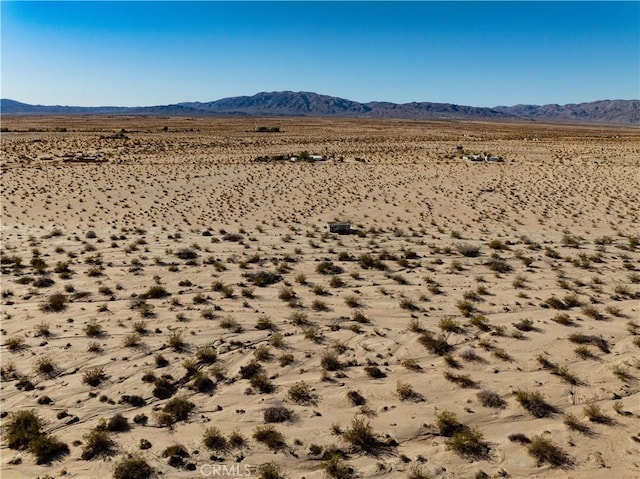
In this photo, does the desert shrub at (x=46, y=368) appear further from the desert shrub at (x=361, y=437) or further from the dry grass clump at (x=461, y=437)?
the dry grass clump at (x=461, y=437)

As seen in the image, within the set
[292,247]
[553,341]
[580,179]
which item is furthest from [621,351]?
[580,179]

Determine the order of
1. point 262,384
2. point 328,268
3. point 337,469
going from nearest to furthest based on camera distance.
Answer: point 337,469 → point 262,384 → point 328,268

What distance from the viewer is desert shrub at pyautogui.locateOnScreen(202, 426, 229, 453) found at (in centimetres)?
767

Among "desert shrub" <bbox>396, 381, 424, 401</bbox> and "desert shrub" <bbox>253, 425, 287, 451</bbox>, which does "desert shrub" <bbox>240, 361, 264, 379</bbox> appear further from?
"desert shrub" <bbox>396, 381, 424, 401</bbox>

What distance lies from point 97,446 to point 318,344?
5.07m

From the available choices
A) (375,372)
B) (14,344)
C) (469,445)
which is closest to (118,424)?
(14,344)

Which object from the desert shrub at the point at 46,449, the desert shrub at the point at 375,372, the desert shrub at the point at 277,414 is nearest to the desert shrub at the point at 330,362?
the desert shrub at the point at 375,372

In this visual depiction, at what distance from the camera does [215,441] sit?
25.4 feet

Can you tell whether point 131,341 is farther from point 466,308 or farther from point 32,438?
point 466,308

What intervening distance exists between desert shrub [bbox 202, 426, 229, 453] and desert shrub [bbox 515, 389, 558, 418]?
5521mm

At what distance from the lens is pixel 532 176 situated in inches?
1515

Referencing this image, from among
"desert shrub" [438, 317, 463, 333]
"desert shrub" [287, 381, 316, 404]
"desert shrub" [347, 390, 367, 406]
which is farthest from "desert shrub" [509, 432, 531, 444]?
"desert shrub" [438, 317, 463, 333]

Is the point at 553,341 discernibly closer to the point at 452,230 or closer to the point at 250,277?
the point at 250,277

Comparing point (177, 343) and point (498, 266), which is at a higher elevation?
point (498, 266)
